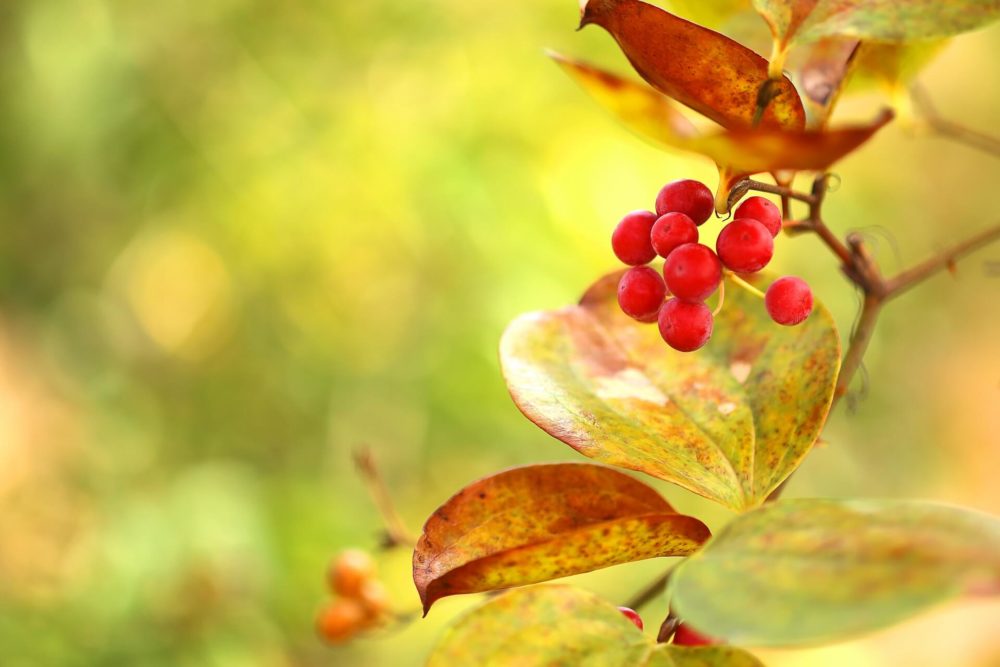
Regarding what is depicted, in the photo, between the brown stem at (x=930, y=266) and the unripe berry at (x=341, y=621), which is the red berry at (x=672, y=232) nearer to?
the brown stem at (x=930, y=266)

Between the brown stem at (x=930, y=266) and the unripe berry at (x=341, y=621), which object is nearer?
the brown stem at (x=930, y=266)

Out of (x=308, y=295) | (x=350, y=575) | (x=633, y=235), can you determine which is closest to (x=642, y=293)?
(x=633, y=235)

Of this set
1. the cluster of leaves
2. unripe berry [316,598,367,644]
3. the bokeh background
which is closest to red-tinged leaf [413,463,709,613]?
the cluster of leaves

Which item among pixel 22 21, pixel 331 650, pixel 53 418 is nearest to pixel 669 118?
pixel 331 650

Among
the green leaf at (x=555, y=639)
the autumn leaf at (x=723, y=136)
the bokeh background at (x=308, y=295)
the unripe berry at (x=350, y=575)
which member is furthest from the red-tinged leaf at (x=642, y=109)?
the bokeh background at (x=308, y=295)

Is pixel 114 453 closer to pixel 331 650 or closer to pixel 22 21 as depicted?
pixel 331 650

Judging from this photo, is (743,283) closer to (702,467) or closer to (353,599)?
(702,467)

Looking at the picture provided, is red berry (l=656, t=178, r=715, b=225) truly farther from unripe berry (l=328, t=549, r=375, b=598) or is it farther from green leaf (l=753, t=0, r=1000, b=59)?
unripe berry (l=328, t=549, r=375, b=598)

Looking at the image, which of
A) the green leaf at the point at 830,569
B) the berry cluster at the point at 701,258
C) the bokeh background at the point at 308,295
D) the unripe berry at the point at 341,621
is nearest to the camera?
the green leaf at the point at 830,569
